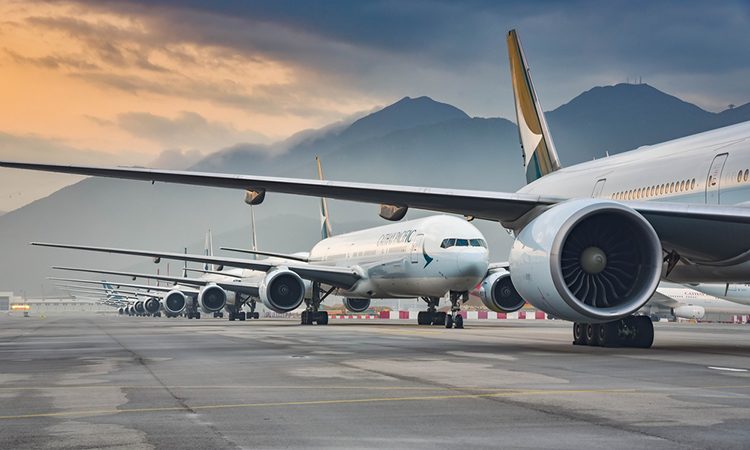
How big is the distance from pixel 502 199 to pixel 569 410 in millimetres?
7704

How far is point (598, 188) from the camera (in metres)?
18.0

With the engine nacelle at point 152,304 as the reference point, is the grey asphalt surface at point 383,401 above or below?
below

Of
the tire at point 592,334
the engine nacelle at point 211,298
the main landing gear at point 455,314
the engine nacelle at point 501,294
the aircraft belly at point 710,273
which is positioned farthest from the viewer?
the engine nacelle at point 211,298

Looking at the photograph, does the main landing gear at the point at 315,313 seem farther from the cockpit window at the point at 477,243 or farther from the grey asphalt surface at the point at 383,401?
the grey asphalt surface at the point at 383,401

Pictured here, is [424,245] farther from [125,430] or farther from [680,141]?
[125,430]

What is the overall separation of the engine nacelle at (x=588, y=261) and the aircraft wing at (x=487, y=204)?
47 centimetres

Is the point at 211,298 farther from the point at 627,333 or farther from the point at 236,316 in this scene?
the point at 627,333

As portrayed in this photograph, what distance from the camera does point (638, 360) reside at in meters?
Result: 13.3

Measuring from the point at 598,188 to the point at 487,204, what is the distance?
11.0 ft

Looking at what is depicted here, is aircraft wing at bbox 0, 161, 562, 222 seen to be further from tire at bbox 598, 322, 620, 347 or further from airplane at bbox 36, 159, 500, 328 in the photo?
airplane at bbox 36, 159, 500, 328

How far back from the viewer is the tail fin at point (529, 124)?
2091 centimetres

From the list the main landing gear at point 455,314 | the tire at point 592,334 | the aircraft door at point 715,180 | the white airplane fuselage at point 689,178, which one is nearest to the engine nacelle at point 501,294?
the main landing gear at point 455,314

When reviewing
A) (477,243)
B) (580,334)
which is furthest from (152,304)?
(580,334)

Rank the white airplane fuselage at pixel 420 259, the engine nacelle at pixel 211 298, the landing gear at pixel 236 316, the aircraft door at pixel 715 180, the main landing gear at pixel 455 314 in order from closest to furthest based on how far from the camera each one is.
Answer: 1. the aircraft door at pixel 715 180
2. the main landing gear at pixel 455 314
3. the white airplane fuselage at pixel 420 259
4. the engine nacelle at pixel 211 298
5. the landing gear at pixel 236 316
